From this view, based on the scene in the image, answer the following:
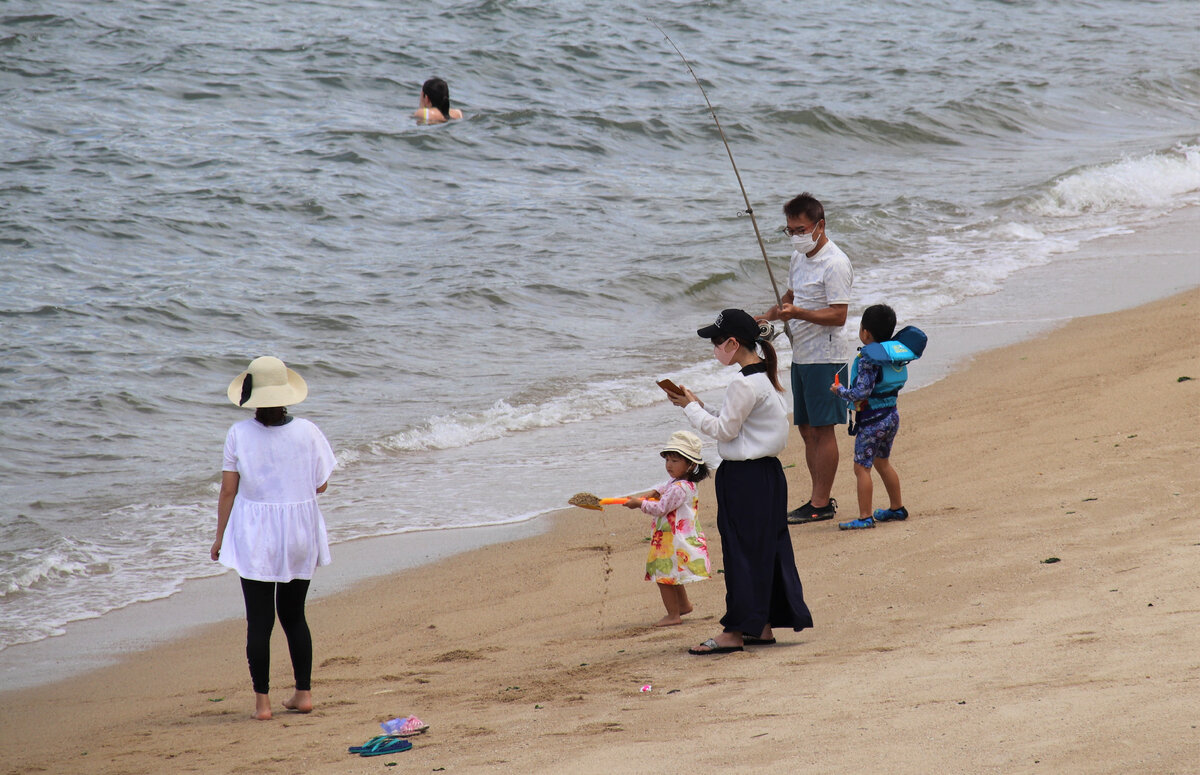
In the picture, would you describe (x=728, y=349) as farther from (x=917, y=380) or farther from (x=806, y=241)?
(x=917, y=380)

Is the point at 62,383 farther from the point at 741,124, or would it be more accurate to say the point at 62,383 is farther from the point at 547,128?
the point at 741,124

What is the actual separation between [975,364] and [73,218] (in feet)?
34.5

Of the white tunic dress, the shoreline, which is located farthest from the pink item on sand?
the shoreline

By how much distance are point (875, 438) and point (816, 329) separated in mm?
610

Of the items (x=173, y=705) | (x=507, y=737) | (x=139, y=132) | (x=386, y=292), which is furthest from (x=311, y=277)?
(x=507, y=737)

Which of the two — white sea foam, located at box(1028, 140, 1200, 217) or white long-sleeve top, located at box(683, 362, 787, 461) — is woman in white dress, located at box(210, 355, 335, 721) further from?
white sea foam, located at box(1028, 140, 1200, 217)

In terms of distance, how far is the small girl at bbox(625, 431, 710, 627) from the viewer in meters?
4.94

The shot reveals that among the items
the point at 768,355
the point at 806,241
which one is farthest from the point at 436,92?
the point at 768,355

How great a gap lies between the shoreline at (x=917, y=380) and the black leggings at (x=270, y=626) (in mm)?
1300

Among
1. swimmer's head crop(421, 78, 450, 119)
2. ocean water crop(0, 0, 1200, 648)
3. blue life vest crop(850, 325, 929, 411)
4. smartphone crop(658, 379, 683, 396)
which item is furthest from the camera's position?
swimmer's head crop(421, 78, 450, 119)

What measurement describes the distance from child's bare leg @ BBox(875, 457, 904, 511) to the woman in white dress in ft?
8.80

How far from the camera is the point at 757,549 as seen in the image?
4480 mm

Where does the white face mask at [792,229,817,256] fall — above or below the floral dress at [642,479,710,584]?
above

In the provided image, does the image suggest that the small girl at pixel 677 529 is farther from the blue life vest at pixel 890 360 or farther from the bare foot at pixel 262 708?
the bare foot at pixel 262 708
